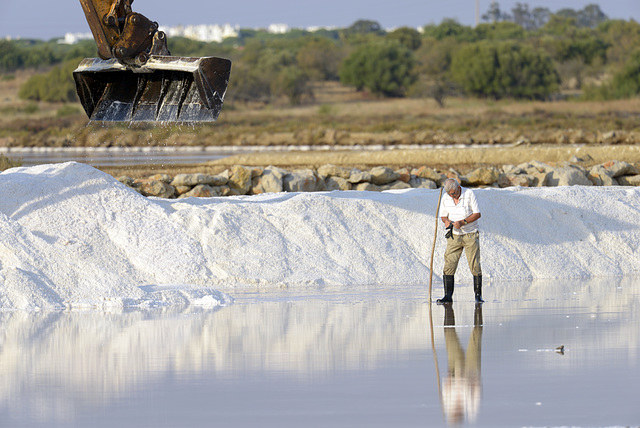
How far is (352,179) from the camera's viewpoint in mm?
23594

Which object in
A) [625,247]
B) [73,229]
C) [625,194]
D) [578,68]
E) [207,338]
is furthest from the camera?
[578,68]

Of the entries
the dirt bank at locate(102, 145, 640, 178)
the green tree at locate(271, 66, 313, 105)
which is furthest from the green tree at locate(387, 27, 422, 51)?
the dirt bank at locate(102, 145, 640, 178)

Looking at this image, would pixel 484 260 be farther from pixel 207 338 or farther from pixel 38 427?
pixel 38 427

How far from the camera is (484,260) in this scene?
1476 centimetres

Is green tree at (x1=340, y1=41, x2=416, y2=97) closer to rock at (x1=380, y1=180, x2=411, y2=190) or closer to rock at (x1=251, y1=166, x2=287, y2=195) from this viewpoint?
rock at (x1=380, y1=180, x2=411, y2=190)

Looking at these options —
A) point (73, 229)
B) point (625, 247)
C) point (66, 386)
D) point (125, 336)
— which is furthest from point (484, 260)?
point (66, 386)

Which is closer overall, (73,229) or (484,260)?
(73,229)

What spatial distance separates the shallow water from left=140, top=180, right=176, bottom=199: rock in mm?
9836

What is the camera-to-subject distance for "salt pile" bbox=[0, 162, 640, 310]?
12352 millimetres

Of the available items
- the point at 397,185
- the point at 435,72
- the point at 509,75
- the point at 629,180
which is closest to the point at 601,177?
the point at 629,180

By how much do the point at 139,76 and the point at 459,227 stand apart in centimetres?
469

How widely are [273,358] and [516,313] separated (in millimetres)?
3495

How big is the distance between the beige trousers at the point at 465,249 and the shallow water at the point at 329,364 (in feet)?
1.61

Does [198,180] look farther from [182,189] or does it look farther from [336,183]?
[336,183]
